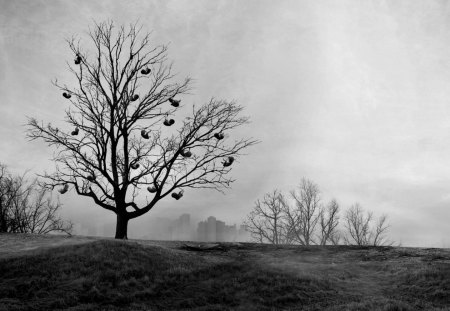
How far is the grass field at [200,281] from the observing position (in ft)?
32.4

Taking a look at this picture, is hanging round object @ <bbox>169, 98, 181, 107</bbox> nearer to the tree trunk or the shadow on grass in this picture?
the tree trunk

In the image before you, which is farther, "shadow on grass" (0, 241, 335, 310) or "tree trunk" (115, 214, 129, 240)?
"tree trunk" (115, 214, 129, 240)

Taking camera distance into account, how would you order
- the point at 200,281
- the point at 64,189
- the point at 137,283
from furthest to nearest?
the point at 64,189
the point at 200,281
the point at 137,283

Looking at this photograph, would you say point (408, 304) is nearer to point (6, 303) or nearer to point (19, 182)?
→ point (6, 303)

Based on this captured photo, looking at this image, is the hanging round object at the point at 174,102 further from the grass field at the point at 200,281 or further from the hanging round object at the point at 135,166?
the grass field at the point at 200,281

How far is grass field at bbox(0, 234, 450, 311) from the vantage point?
9.88 m

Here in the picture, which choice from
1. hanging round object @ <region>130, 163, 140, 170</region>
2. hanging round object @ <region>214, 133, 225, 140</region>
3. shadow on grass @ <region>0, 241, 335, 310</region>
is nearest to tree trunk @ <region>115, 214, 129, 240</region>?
hanging round object @ <region>130, 163, 140, 170</region>

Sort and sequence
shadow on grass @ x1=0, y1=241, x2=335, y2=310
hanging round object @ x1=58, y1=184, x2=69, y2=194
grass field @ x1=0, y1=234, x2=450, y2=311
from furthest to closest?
hanging round object @ x1=58, y1=184, x2=69, y2=194 → grass field @ x1=0, y1=234, x2=450, y2=311 → shadow on grass @ x1=0, y1=241, x2=335, y2=310

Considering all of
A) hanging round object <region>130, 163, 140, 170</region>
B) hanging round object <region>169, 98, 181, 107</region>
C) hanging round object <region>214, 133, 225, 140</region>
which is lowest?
hanging round object <region>130, 163, 140, 170</region>

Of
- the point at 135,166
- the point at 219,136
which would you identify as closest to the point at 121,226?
the point at 135,166

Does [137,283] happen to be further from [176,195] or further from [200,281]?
[176,195]

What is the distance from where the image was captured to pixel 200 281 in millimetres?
12070

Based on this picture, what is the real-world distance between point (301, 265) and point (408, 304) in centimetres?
542

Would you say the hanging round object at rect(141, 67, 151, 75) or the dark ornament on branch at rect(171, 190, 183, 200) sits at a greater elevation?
the hanging round object at rect(141, 67, 151, 75)
